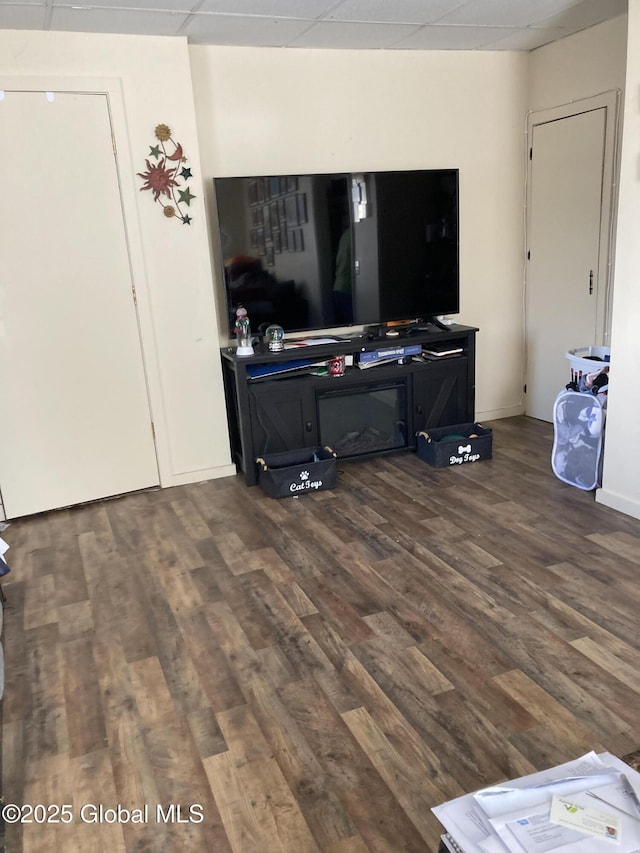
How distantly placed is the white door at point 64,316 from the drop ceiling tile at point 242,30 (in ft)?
2.10

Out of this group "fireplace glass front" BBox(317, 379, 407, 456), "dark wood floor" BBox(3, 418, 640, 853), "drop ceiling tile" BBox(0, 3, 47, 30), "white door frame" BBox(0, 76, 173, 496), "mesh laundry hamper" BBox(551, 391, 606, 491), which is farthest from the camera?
"fireplace glass front" BBox(317, 379, 407, 456)

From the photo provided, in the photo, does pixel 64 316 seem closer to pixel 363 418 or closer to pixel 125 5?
pixel 125 5

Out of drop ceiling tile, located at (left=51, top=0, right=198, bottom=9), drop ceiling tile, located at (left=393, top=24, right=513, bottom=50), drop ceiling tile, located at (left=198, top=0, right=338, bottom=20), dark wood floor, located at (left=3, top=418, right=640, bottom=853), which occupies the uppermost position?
drop ceiling tile, located at (left=393, top=24, right=513, bottom=50)

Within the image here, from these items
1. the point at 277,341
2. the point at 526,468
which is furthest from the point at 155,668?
the point at 526,468

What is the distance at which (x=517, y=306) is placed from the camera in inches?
198

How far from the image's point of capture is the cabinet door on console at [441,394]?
4391mm

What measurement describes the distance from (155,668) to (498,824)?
1517 millimetres

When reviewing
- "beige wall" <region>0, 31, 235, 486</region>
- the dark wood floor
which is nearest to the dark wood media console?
"beige wall" <region>0, 31, 235, 486</region>

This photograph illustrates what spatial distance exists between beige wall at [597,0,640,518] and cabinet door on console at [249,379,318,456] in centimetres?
171

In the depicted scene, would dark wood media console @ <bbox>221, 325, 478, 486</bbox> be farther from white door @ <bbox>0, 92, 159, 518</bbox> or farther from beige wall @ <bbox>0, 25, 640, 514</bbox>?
white door @ <bbox>0, 92, 159, 518</bbox>

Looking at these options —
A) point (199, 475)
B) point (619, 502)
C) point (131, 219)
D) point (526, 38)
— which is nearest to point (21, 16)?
point (131, 219)

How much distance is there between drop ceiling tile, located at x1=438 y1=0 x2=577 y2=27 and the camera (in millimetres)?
3527

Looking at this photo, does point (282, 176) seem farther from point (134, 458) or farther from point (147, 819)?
point (147, 819)

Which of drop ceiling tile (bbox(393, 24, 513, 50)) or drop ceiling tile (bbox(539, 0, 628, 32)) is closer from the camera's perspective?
drop ceiling tile (bbox(539, 0, 628, 32))
